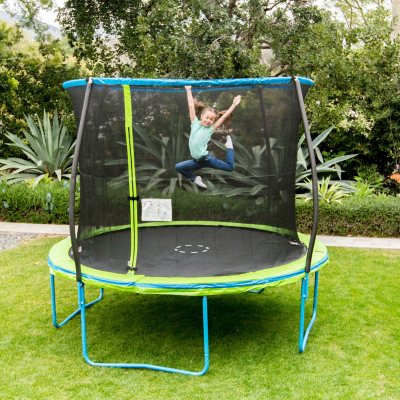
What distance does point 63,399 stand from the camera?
2963mm

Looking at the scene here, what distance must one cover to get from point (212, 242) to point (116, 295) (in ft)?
3.51

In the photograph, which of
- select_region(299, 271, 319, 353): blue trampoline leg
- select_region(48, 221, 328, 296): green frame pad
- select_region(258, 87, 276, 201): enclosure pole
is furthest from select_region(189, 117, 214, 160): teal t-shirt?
select_region(299, 271, 319, 353): blue trampoline leg

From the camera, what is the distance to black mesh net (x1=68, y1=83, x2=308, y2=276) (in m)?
3.40

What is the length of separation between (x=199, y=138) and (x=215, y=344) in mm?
1288

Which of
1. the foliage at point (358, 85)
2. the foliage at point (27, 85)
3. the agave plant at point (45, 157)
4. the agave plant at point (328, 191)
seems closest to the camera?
the agave plant at point (328, 191)

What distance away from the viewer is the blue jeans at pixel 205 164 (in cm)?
352

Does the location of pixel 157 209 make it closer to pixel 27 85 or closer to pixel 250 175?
pixel 250 175

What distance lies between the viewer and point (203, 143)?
3.46m

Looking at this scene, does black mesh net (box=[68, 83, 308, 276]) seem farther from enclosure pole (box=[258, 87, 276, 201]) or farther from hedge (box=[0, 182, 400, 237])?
hedge (box=[0, 182, 400, 237])

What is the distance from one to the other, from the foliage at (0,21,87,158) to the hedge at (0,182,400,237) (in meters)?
2.10

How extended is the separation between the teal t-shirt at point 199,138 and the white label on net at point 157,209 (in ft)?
1.14

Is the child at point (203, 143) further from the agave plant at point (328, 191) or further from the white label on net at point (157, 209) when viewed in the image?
the agave plant at point (328, 191)

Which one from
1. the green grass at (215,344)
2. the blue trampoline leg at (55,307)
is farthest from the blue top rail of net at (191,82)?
the green grass at (215,344)

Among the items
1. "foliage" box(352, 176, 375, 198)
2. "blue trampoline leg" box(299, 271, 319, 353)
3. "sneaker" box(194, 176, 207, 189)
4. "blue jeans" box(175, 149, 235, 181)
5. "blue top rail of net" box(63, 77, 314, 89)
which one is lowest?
"foliage" box(352, 176, 375, 198)
